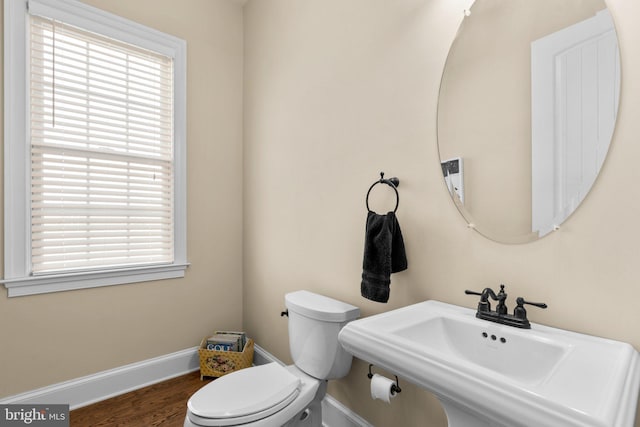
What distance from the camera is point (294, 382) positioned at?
4.75 ft

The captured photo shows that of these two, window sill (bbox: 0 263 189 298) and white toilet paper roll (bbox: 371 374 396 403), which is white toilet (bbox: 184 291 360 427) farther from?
window sill (bbox: 0 263 189 298)

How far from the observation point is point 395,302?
4.76 feet

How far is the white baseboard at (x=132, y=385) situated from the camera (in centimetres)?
174

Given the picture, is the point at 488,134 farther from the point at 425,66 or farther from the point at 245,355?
the point at 245,355

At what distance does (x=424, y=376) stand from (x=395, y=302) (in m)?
0.68

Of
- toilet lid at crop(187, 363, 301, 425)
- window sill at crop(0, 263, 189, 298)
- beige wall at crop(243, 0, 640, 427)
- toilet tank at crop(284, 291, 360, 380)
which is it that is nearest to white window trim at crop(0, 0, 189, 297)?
window sill at crop(0, 263, 189, 298)

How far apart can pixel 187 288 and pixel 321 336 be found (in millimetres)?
1292

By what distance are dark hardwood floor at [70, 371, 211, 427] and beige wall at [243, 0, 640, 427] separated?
63 cm

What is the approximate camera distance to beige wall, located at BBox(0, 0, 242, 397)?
186 centimetres

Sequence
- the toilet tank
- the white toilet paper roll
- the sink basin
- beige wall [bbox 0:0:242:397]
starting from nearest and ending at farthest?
the sink basin
the white toilet paper roll
the toilet tank
beige wall [bbox 0:0:242:397]

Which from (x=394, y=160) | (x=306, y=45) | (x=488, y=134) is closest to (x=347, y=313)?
(x=394, y=160)

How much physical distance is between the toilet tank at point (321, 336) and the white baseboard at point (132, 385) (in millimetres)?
317

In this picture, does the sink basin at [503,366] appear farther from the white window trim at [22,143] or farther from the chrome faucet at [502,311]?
the white window trim at [22,143]

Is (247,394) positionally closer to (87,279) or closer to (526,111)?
(87,279)
